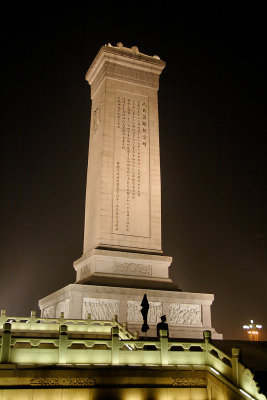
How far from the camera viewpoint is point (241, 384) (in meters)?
7.09

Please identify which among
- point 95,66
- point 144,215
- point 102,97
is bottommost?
point 144,215

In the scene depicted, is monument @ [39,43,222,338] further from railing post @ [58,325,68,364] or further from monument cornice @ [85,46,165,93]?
railing post @ [58,325,68,364]

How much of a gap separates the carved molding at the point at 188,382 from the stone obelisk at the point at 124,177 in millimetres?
6105

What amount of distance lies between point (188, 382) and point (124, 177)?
332 inches

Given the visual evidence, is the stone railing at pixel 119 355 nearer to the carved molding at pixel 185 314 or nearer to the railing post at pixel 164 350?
the railing post at pixel 164 350

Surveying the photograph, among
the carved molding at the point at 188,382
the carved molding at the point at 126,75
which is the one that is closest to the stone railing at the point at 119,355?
the carved molding at the point at 188,382

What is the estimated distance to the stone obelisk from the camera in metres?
14.1

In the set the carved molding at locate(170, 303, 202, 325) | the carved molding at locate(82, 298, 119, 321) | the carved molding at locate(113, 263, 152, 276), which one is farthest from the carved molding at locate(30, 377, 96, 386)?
the carved molding at locate(113, 263, 152, 276)

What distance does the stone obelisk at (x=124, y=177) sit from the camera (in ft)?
46.3

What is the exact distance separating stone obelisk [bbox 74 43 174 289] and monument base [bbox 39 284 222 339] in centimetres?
56

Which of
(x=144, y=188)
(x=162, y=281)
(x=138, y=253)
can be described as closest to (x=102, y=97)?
(x=144, y=188)

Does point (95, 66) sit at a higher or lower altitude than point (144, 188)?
higher

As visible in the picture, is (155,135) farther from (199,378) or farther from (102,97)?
(199,378)

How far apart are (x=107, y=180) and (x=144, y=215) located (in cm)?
166
